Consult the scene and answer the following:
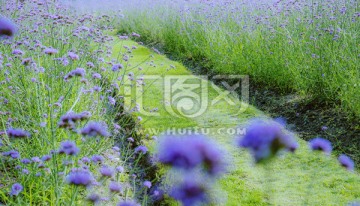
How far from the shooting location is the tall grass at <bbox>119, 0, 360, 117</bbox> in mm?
3912

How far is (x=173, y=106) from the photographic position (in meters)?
4.66

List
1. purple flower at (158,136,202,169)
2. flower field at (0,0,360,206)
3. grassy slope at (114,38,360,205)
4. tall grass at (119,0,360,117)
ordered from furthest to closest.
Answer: tall grass at (119,0,360,117) → grassy slope at (114,38,360,205) → flower field at (0,0,360,206) → purple flower at (158,136,202,169)

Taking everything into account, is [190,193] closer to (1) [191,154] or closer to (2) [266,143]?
(1) [191,154]

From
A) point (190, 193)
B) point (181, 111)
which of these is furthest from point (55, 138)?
point (181, 111)

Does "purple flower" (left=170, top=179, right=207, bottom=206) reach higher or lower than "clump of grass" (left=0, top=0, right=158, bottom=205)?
higher

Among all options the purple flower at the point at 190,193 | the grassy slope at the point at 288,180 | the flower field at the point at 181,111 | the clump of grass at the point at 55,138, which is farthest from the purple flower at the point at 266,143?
the grassy slope at the point at 288,180

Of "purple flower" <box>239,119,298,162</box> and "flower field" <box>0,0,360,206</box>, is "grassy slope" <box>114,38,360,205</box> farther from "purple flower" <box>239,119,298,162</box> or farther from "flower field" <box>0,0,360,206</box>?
"purple flower" <box>239,119,298,162</box>

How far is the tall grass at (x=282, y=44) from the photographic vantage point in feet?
12.8

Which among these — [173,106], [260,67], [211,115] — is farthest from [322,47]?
[173,106]

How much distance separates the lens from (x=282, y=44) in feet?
16.5

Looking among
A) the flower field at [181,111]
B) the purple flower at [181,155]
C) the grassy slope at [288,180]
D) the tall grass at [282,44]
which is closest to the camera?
the purple flower at [181,155]

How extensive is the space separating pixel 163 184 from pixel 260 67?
2859 mm

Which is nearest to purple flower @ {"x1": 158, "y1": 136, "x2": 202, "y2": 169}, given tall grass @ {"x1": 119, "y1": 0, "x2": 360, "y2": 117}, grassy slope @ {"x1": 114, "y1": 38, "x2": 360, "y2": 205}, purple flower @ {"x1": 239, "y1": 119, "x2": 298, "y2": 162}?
purple flower @ {"x1": 239, "y1": 119, "x2": 298, "y2": 162}

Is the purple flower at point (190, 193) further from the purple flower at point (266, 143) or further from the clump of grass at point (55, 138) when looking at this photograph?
the clump of grass at point (55, 138)
